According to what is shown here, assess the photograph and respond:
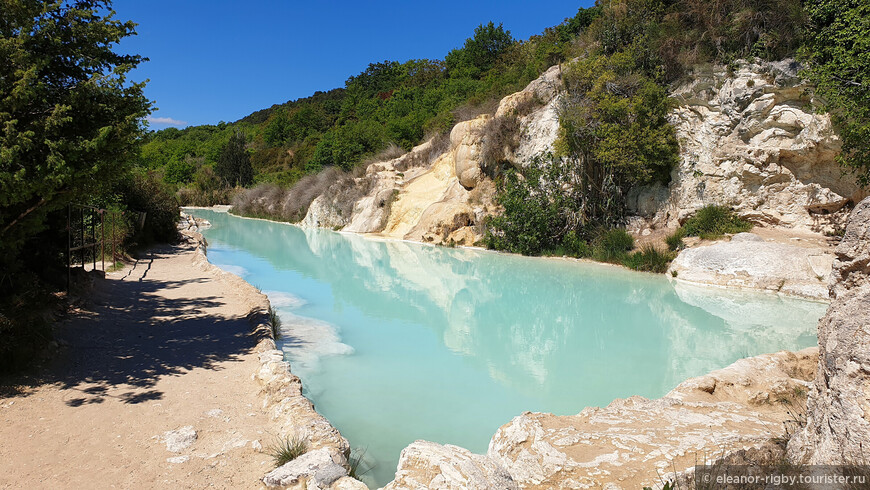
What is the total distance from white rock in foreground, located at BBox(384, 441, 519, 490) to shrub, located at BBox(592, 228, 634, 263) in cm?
1424

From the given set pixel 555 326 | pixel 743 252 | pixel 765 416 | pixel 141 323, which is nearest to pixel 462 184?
pixel 743 252

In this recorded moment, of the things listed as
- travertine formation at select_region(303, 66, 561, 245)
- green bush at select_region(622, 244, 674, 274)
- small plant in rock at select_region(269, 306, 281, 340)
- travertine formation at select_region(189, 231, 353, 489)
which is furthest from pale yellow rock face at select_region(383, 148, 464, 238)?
travertine formation at select_region(189, 231, 353, 489)

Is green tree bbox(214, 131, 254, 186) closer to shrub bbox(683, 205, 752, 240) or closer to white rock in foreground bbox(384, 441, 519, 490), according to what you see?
shrub bbox(683, 205, 752, 240)

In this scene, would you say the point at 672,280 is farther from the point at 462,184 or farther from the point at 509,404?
the point at 462,184

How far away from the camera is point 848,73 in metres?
11.2

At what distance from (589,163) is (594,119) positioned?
165cm

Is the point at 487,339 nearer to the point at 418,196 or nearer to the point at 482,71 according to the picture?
the point at 418,196

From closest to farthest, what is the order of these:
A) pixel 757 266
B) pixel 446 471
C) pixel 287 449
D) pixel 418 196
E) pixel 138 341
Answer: pixel 446 471, pixel 287 449, pixel 138 341, pixel 757 266, pixel 418 196

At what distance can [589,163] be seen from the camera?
18.1 metres

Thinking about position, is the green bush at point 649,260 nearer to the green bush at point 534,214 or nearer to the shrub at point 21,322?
the green bush at point 534,214

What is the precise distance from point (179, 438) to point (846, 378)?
458 cm

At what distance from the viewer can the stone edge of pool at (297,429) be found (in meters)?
3.32

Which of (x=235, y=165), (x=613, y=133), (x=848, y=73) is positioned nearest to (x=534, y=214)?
(x=613, y=133)

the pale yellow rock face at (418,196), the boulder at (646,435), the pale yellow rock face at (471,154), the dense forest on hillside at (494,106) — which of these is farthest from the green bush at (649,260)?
the pale yellow rock face at (418,196)
